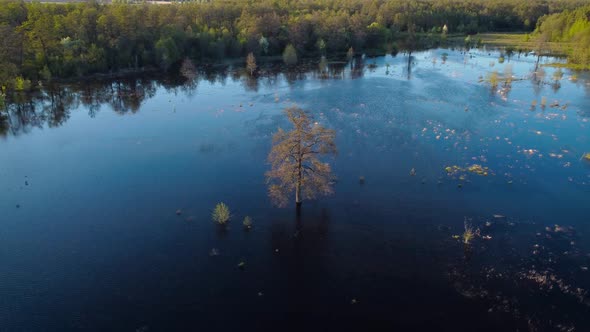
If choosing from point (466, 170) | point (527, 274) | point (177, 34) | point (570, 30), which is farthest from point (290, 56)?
point (570, 30)

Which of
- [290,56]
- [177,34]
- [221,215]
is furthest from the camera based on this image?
[290,56]

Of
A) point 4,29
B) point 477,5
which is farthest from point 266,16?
point 477,5

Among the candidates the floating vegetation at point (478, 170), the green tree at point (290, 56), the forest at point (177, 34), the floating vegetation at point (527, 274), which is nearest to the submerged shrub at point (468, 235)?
the floating vegetation at point (527, 274)

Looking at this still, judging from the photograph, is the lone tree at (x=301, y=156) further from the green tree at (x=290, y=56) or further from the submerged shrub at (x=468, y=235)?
the green tree at (x=290, y=56)

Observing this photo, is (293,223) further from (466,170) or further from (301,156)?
(466,170)

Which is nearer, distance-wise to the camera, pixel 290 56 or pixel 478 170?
pixel 478 170

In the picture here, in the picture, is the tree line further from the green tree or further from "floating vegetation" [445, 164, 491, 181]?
"floating vegetation" [445, 164, 491, 181]

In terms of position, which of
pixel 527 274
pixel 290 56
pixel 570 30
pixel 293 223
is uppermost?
pixel 570 30
